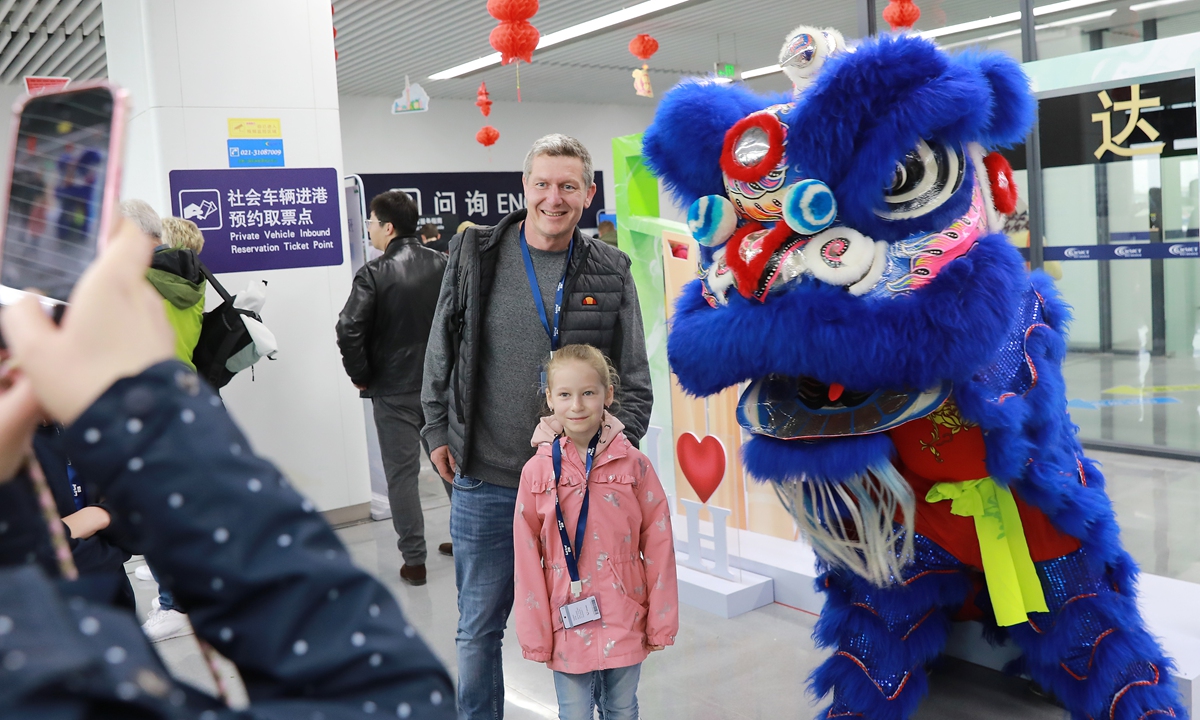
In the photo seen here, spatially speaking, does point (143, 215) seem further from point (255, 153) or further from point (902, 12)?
point (902, 12)

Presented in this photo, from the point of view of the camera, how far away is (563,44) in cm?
1039

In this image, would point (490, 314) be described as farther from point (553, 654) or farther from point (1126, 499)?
point (1126, 499)


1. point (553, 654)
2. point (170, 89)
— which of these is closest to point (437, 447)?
point (553, 654)

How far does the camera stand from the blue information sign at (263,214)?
464 cm

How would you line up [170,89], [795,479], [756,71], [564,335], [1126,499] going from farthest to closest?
[756,71] < [1126,499] < [170,89] < [564,335] < [795,479]

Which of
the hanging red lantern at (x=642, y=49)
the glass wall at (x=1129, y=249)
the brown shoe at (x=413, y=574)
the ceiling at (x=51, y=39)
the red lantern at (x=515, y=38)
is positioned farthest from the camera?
the hanging red lantern at (x=642, y=49)

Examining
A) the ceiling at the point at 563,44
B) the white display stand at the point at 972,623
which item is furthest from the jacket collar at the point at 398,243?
the ceiling at the point at 563,44

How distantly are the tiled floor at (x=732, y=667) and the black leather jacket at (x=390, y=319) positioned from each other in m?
0.88

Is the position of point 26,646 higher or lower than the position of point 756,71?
lower

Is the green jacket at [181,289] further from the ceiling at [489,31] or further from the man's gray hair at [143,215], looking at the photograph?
the ceiling at [489,31]

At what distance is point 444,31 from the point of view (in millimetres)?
9477

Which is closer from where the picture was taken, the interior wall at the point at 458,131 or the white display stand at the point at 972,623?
the white display stand at the point at 972,623

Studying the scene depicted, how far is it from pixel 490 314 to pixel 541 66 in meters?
9.93

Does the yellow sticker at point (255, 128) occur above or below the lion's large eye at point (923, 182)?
above
